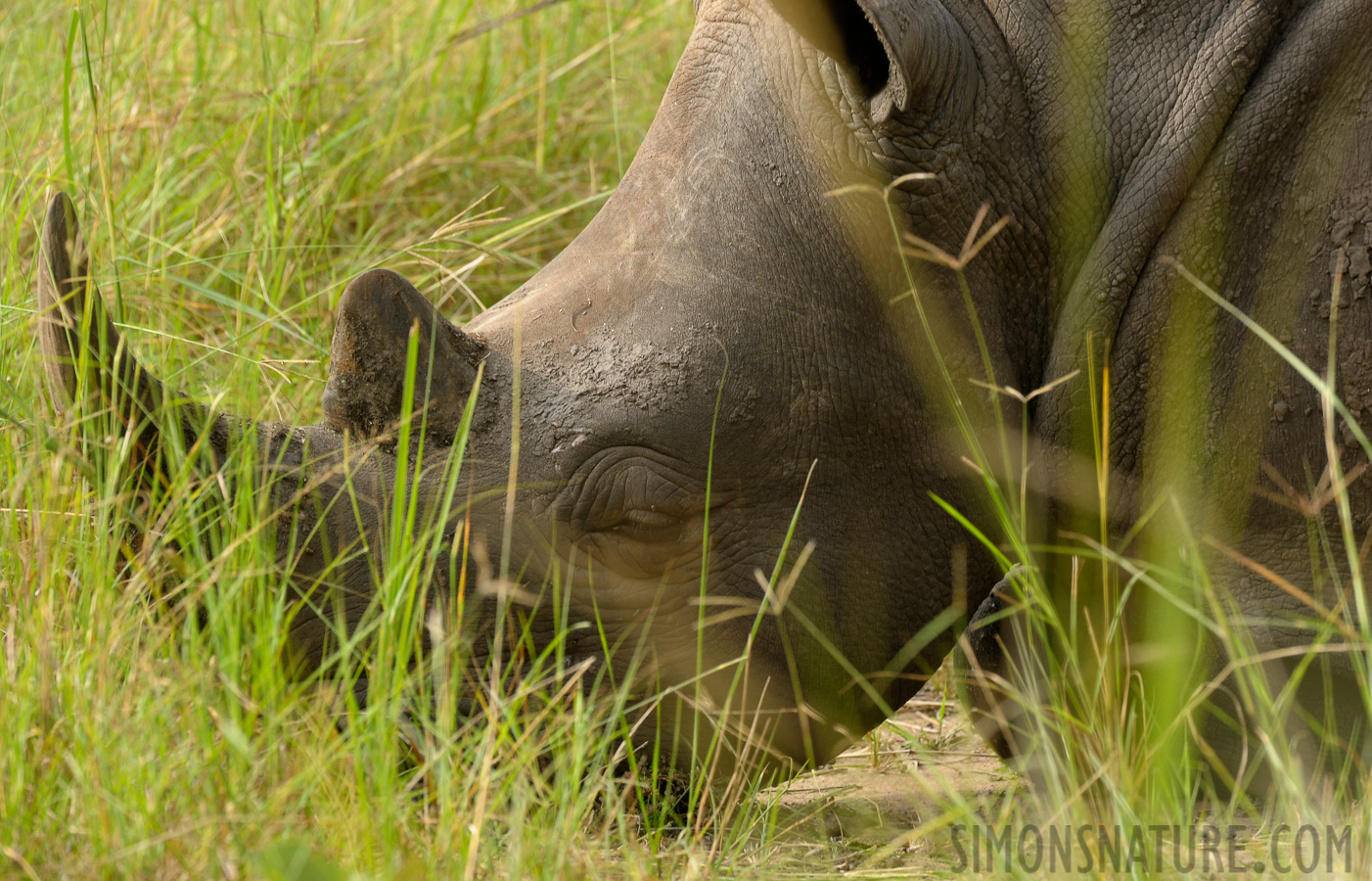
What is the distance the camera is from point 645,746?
106 inches

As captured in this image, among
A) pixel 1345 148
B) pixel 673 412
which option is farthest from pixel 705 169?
pixel 1345 148

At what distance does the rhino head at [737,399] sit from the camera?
2543 millimetres

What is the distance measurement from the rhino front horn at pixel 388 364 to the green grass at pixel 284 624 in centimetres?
25

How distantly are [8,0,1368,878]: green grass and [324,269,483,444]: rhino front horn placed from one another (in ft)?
0.83

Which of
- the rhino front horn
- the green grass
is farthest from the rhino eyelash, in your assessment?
the rhino front horn

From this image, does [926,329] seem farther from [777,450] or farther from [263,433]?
[263,433]

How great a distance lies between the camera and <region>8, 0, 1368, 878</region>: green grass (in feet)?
6.24

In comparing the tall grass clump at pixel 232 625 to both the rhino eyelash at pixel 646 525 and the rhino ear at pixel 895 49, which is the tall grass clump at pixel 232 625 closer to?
the rhino eyelash at pixel 646 525

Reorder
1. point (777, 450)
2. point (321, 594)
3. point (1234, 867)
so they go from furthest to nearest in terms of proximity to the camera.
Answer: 1. point (777, 450)
2. point (321, 594)
3. point (1234, 867)

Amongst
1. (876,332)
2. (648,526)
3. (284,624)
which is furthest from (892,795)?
(284,624)

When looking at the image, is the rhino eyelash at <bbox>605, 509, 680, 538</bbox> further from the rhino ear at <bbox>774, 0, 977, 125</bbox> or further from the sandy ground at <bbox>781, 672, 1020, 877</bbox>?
the rhino ear at <bbox>774, 0, 977, 125</bbox>

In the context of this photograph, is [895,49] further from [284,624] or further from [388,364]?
[284,624]

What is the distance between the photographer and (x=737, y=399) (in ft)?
8.64

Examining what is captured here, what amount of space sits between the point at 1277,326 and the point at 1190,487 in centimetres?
31
